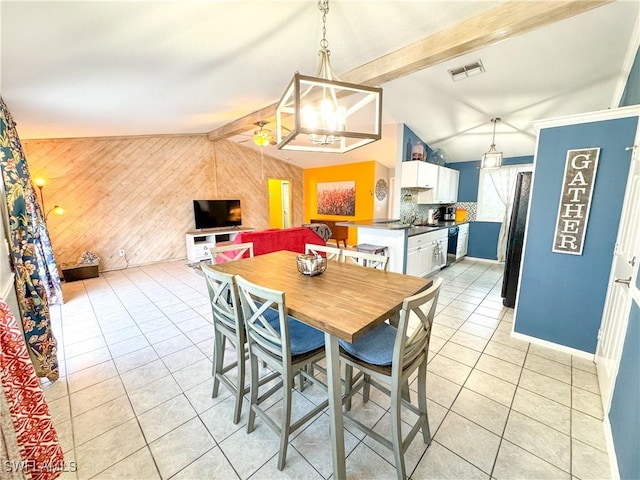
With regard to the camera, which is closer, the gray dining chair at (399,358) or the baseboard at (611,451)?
the gray dining chair at (399,358)

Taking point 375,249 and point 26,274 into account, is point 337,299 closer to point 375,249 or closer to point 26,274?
point 26,274

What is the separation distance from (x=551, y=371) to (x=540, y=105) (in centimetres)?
328

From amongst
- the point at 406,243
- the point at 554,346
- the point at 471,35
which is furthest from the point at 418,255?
the point at 471,35

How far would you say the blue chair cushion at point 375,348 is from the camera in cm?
136

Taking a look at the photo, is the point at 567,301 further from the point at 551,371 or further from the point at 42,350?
the point at 42,350

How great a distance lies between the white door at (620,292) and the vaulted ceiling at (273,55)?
1210 mm

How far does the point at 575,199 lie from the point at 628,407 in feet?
5.40

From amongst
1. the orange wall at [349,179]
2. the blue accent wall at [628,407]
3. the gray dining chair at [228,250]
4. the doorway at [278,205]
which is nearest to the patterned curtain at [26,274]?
the gray dining chair at [228,250]

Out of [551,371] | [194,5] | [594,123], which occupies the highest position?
[194,5]

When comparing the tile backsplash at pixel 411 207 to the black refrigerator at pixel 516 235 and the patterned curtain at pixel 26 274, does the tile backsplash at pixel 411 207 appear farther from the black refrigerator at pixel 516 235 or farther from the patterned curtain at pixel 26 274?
the patterned curtain at pixel 26 274

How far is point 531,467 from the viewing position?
4.65 ft

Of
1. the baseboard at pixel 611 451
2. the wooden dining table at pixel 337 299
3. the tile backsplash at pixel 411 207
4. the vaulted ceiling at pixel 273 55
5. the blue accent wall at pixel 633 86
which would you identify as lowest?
the baseboard at pixel 611 451

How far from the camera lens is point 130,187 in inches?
207

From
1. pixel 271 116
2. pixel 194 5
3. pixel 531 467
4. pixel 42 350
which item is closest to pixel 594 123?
pixel 531 467
